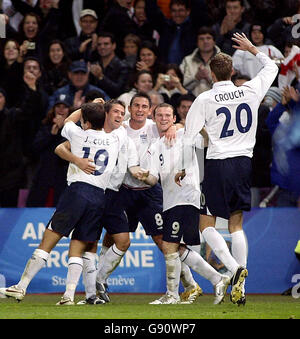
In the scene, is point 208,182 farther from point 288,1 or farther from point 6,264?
point 288,1

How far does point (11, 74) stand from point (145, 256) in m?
4.19

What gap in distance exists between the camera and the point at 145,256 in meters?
12.5

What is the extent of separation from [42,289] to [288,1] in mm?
6224

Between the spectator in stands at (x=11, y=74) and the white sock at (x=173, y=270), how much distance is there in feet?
18.3

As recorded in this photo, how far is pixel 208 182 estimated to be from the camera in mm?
9750

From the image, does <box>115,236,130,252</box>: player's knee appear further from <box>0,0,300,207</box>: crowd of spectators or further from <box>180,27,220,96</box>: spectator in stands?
<box>180,27,220,96</box>: spectator in stands

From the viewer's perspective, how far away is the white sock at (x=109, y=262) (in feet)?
34.9

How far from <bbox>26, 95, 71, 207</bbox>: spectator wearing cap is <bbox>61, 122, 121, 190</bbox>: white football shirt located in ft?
11.9

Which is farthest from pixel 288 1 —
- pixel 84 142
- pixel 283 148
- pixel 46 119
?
pixel 84 142

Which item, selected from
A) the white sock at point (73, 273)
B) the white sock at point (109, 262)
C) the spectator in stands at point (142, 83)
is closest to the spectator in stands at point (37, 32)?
the spectator in stands at point (142, 83)

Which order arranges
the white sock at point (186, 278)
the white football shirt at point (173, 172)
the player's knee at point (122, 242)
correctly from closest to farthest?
the white football shirt at point (173, 172)
the player's knee at point (122, 242)
the white sock at point (186, 278)

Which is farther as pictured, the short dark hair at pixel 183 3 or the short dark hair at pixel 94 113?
the short dark hair at pixel 183 3

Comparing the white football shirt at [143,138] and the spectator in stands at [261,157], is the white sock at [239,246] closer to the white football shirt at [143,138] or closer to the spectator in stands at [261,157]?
the white football shirt at [143,138]

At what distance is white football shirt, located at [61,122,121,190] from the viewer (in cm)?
984
